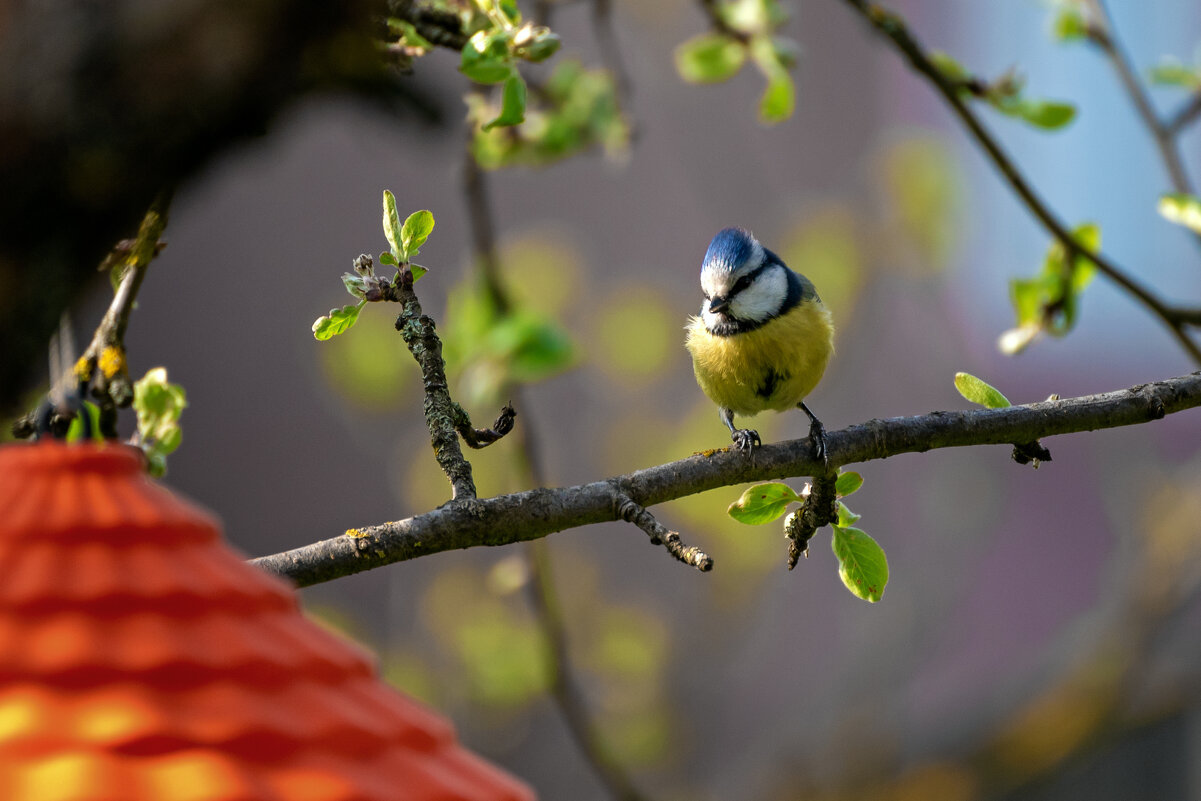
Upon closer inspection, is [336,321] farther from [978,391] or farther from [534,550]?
[534,550]

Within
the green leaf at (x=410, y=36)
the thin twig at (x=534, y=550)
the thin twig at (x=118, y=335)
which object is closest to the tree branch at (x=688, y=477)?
the thin twig at (x=118, y=335)

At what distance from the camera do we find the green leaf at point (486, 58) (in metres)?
0.89

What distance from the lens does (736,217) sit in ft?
11.8

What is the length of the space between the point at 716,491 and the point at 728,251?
114cm

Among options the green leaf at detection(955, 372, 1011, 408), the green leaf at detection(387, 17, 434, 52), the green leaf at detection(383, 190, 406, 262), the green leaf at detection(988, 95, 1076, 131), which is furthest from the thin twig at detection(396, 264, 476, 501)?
the green leaf at detection(988, 95, 1076, 131)

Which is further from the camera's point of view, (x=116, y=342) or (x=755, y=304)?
(x=755, y=304)

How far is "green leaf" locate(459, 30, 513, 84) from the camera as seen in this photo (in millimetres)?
887

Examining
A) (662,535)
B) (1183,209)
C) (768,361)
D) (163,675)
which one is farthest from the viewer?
(768,361)

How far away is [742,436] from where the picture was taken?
4.10ft

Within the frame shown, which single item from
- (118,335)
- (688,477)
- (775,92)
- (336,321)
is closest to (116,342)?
(118,335)

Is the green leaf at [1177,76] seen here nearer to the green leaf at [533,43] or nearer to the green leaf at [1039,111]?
the green leaf at [1039,111]

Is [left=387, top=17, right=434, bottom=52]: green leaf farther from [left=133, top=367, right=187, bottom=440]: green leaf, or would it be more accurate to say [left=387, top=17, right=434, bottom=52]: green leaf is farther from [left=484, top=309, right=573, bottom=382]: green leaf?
[left=484, top=309, right=573, bottom=382]: green leaf

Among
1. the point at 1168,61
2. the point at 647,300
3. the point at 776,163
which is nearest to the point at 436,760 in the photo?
the point at 1168,61

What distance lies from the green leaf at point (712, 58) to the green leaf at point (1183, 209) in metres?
0.55
